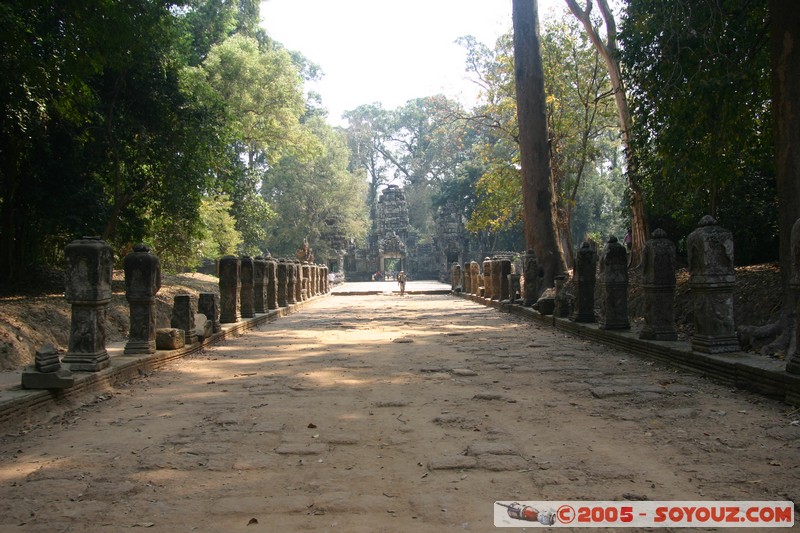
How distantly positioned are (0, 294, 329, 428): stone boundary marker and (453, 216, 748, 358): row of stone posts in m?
5.88

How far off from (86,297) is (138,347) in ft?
4.51

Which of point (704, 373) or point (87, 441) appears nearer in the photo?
point (87, 441)

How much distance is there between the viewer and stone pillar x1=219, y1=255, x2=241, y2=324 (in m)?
11.6

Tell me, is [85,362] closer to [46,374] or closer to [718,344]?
[46,374]

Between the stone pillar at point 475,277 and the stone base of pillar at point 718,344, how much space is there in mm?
15330

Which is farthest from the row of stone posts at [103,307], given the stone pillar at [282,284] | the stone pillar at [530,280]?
the stone pillar at [530,280]

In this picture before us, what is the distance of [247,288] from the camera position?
13180mm

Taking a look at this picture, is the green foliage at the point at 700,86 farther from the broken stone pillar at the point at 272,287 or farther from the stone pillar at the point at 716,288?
the broken stone pillar at the point at 272,287

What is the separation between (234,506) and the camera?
2988 mm

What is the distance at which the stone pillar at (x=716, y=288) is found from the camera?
20.1 feet

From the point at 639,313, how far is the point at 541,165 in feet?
16.9

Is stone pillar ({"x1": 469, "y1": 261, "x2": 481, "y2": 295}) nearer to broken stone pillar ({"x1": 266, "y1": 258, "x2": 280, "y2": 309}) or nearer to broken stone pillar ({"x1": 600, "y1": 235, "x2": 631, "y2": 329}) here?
broken stone pillar ({"x1": 266, "y1": 258, "x2": 280, "y2": 309})

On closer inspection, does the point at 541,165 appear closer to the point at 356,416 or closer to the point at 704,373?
the point at 704,373

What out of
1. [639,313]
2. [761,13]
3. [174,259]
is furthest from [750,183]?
[174,259]
